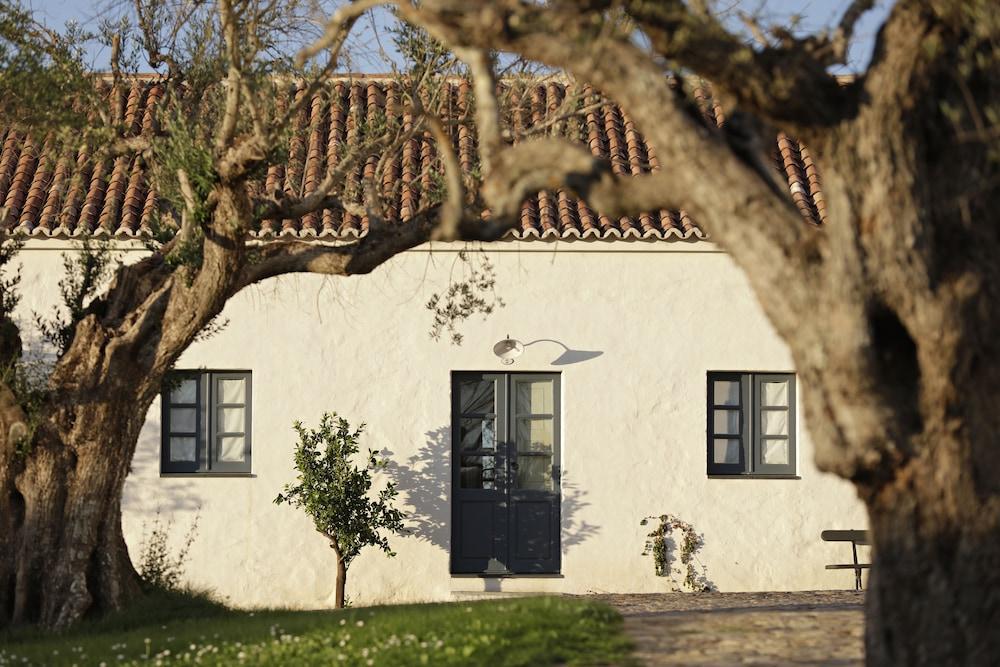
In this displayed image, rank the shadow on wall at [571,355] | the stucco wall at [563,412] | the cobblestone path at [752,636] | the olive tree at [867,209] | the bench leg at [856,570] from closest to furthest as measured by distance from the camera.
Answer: the olive tree at [867,209], the cobblestone path at [752,636], the bench leg at [856,570], the stucco wall at [563,412], the shadow on wall at [571,355]

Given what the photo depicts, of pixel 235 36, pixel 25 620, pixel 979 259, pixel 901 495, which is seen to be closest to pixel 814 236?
pixel 979 259

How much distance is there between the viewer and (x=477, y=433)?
15766mm

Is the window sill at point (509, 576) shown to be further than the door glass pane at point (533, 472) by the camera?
No

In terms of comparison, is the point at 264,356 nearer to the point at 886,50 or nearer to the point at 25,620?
the point at 25,620

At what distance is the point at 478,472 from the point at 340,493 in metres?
1.83

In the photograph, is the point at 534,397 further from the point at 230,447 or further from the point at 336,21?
the point at 336,21

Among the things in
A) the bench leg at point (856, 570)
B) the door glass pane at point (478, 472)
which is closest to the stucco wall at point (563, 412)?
the bench leg at point (856, 570)

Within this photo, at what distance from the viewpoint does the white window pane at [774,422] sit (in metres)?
15.9

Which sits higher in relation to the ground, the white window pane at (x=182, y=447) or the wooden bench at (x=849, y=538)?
the white window pane at (x=182, y=447)

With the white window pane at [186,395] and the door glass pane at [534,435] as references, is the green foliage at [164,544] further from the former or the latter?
the door glass pane at [534,435]

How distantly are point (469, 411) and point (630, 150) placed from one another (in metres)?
3.55

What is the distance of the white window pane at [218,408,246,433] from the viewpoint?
15633 millimetres

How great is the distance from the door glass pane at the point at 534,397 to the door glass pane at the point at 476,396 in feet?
1.01

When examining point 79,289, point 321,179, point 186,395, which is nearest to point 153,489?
point 186,395
